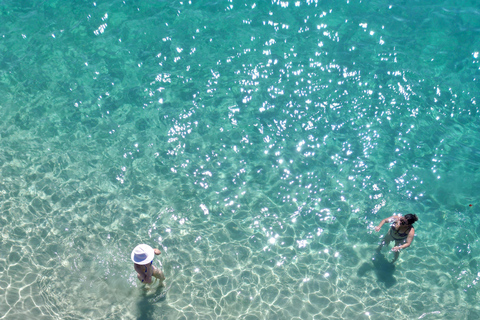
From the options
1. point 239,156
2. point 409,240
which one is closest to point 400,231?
point 409,240

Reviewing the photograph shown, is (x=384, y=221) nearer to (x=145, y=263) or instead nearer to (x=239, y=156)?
(x=239, y=156)

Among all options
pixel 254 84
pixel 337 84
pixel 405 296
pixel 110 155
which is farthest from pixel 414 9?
pixel 110 155

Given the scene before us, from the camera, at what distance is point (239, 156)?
1145 centimetres

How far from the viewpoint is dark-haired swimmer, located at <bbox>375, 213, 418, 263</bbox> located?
9.06 metres

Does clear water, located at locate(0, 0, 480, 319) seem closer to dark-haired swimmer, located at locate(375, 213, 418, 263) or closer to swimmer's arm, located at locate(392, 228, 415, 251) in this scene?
dark-haired swimmer, located at locate(375, 213, 418, 263)

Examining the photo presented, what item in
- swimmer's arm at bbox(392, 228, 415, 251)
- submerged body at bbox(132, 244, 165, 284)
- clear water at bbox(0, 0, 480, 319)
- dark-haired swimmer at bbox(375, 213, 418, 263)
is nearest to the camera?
submerged body at bbox(132, 244, 165, 284)

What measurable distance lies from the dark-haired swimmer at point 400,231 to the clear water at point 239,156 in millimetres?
649

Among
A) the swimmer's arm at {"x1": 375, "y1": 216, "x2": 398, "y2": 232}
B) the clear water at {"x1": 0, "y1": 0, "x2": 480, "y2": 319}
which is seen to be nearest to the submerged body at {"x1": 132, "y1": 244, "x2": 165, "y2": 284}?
the clear water at {"x1": 0, "y1": 0, "x2": 480, "y2": 319}

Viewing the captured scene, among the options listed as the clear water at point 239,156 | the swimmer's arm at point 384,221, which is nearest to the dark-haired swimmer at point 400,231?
the swimmer's arm at point 384,221

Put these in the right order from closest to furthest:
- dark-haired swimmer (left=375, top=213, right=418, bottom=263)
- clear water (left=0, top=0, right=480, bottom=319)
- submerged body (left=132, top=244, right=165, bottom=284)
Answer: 1. submerged body (left=132, top=244, right=165, bottom=284)
2. dark-haired swimmer (left=375, top=213, right=418, bottom=263)
3. clear water (left=0, top=0, right=480, bottom=319)

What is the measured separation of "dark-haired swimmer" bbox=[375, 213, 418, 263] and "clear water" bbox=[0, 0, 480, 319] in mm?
649

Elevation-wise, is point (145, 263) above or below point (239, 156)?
above

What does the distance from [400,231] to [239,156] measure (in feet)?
14.6

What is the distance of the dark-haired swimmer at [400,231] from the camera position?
357 inches
